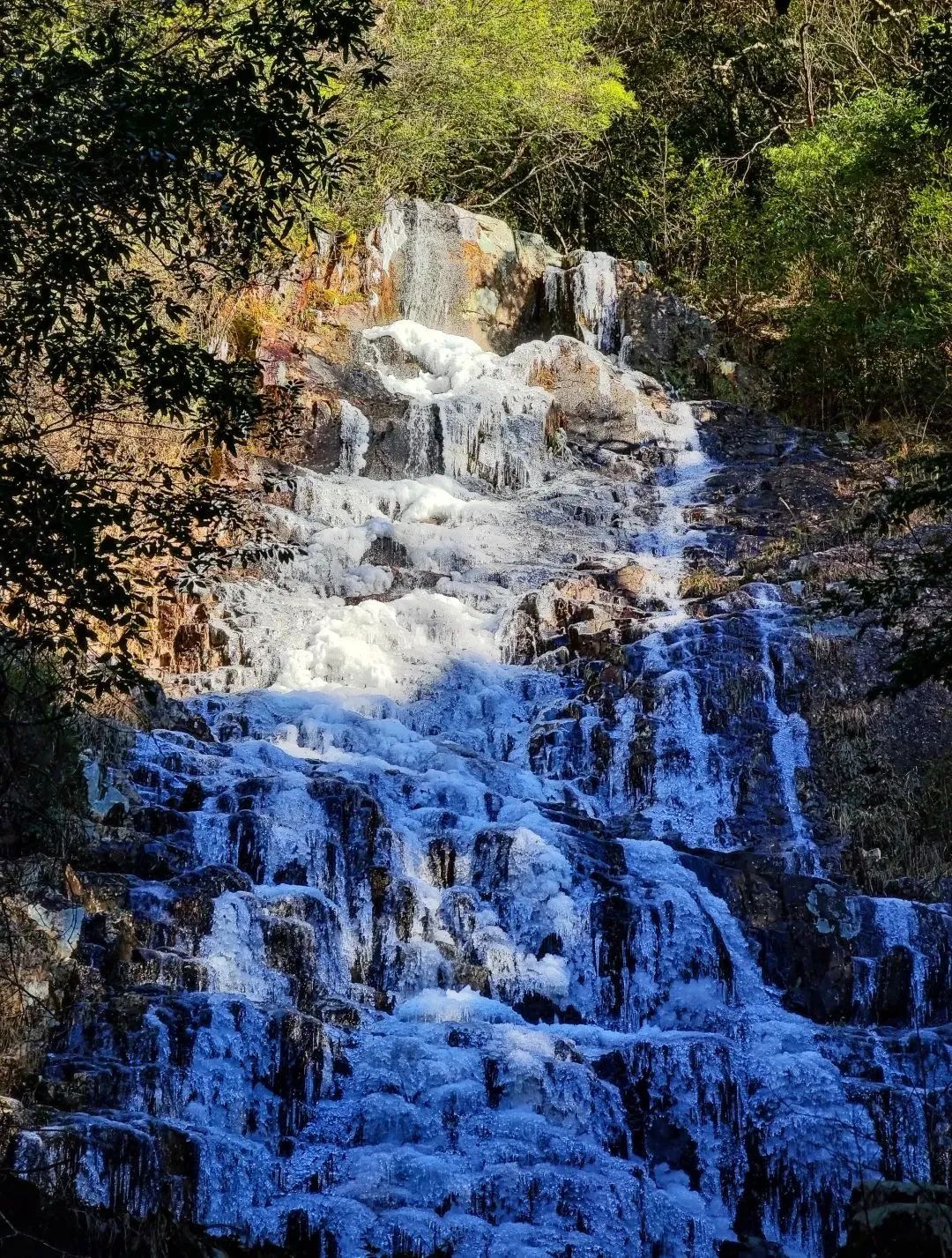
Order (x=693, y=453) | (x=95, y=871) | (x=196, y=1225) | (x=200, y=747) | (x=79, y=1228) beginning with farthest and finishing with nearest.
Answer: (x=693, y=453) → (x=200, y=747) → (x=95, y=871) → (x=196, y=1225) → (x=79, y=1228)

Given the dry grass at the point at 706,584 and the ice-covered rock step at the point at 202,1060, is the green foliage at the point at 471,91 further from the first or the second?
the ice-covered rock step at the point at 202,1060

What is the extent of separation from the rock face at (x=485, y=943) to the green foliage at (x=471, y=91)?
10320mm

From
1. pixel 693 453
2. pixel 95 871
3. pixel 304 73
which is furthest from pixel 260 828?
pixel 693 453

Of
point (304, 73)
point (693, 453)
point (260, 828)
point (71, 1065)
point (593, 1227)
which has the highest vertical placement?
point (693, 453)

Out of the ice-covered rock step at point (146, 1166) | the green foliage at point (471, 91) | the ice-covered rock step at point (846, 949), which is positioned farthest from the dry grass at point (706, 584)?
the ice-covered rock step at point (146, 1166)

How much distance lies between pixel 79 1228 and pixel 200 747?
6946 millimetres

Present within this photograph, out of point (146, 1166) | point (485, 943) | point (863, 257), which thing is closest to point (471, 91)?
point (863, 257)

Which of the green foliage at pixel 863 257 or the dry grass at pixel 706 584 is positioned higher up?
the green foliage at pixel 863 257

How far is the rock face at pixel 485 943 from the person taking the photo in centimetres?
941

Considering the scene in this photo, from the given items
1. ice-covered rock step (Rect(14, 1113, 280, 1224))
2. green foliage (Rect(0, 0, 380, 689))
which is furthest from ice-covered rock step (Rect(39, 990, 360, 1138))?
green foliage (Rect(0, 0, 380, 689))

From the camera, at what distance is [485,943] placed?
12.3 meters

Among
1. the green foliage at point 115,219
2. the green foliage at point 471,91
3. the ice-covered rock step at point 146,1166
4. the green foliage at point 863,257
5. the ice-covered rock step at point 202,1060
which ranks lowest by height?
the ice-covered rock step at point 146,1166

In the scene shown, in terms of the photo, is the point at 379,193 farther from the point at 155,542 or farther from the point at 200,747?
the point at 155,542

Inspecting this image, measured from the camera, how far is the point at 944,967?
12.4m
